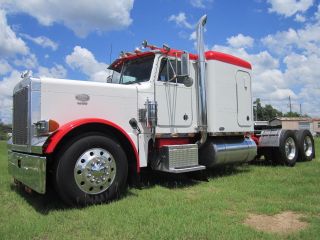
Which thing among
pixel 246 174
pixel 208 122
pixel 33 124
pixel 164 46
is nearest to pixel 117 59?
pixel 164 46

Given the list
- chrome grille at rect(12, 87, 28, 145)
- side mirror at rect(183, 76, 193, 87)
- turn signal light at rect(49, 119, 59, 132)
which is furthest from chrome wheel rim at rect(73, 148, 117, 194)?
side mirror at rect(183, 76, 193, 87)

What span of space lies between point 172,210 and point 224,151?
3.42 metres

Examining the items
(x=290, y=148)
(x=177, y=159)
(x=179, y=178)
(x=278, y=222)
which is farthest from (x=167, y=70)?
(x=290, y=148)

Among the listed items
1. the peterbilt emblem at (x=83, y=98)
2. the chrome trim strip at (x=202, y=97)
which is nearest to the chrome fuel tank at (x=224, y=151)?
the chrome trim strip at (x=202, y=97)

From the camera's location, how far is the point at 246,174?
9.30 metres

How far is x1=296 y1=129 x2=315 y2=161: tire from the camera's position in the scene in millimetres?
12148

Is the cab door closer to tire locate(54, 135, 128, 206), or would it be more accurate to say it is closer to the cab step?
the cab step

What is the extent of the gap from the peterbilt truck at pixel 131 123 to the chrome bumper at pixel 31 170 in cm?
1

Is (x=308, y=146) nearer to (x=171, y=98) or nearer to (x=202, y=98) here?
(x=202, y=98)

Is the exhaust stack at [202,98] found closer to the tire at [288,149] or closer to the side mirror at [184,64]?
the side mirror at [184,64]

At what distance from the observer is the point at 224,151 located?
870 cm

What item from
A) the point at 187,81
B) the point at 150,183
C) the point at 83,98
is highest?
the point at 187,81

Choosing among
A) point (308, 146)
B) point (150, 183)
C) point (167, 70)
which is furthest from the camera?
point (308, 146)

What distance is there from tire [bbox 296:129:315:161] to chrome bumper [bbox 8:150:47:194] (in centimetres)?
874
